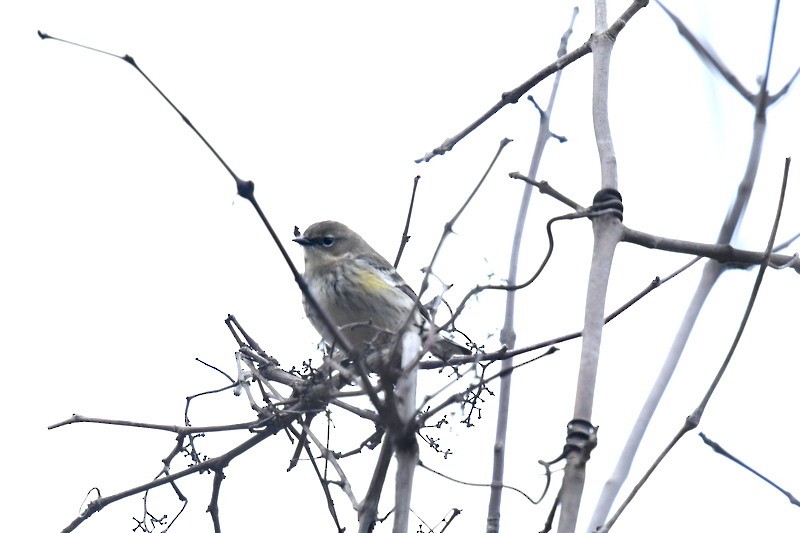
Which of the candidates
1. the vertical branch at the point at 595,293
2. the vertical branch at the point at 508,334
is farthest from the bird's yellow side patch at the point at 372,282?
the vertical branch at the point at 595,293

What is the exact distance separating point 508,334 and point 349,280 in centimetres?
480

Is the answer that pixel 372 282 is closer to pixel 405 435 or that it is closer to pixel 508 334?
pixel 508 334

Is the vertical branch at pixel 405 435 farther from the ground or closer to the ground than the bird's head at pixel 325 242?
closer to the ground

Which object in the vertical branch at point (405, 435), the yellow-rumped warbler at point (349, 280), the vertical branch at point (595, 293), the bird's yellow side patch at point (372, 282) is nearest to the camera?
the vertical branch at point (405, 435)

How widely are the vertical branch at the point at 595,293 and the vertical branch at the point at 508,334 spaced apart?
363 millimetres

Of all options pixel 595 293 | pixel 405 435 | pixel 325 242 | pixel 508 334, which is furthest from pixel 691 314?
pixel 325 242

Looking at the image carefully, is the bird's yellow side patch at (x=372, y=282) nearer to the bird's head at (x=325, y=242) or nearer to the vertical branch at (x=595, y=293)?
the bird's head at (x=325, y=242)

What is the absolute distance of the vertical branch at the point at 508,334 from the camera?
11.3 feet

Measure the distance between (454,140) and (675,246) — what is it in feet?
4.04

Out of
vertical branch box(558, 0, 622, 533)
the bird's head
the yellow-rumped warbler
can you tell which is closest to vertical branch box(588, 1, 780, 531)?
vertical branch box(558, 0, 622, 533)

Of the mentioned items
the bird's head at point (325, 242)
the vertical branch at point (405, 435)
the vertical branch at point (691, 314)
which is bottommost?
the vertical branch at point (405, 435)

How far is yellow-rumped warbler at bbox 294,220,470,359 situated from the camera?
27.8 ft

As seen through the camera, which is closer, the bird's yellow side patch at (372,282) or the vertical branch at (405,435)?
the vertical branch at (405,435)

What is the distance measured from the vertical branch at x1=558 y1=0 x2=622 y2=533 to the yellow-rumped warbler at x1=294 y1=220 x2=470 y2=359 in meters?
4.60
